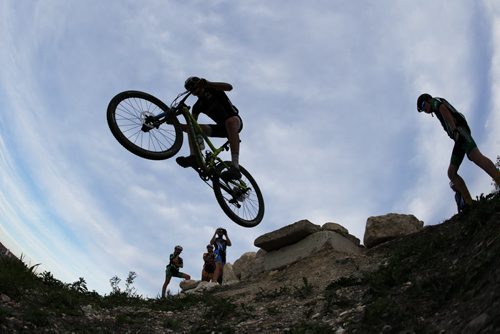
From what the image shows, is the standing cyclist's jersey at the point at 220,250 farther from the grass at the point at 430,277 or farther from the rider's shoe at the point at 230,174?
the grass at the point at 430,277

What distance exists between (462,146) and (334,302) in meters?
3.71

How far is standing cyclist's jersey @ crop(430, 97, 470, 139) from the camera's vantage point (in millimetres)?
9422

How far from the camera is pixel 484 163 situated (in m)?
8.88

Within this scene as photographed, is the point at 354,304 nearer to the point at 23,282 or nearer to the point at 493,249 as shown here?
the point at 493,249

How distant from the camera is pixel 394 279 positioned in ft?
25.4

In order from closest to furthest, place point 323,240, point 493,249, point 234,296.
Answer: point 493,249 < point 234,296 < point 323,240

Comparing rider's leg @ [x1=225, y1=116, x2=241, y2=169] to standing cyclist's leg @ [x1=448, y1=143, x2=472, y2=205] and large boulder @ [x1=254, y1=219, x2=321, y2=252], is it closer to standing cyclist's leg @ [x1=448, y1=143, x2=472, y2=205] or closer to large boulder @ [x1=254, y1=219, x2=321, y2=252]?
standing cyclist's leg @ [x1=448, y1=143, x2=472, y2=205]

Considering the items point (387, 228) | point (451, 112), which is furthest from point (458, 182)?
point (387, 228)

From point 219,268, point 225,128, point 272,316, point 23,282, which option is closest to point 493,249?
point 272,316

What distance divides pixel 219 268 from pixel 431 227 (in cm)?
584

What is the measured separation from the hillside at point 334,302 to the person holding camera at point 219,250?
128 inches

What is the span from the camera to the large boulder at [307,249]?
44.2ft

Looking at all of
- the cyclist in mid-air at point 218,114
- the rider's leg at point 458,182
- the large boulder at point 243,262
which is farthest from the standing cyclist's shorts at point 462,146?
the large boulder at point 243,262

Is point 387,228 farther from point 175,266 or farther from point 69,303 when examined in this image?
point 69,303
